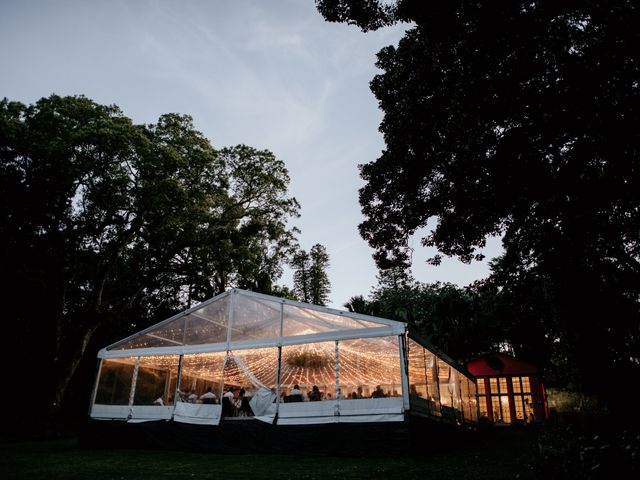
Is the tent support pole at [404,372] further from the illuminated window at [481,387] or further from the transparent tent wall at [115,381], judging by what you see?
the illuminated window at [481,387]

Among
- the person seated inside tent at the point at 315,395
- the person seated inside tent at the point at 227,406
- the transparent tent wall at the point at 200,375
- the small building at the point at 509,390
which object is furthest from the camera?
the small building at the point at 509,390

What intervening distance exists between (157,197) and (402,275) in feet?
28.1

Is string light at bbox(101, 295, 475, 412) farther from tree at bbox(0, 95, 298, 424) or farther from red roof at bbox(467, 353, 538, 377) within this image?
red roof at bbox(467, 353, 538, 377)

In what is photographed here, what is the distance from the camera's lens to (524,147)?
7.30m

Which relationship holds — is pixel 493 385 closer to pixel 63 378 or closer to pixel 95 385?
pixel 95 385

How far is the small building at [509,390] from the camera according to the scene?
68.9ft

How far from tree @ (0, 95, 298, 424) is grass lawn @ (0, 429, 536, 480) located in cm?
792

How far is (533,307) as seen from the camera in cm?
1241

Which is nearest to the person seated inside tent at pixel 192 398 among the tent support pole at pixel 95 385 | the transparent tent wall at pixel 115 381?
the transparent tent wall at pixel 115 381

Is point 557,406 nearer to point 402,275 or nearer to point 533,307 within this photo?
point 533,307

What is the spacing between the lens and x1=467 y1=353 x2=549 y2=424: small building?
827 inches

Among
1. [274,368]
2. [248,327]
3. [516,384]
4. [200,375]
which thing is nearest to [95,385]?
[200,375]

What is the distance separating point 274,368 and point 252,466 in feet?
10.6

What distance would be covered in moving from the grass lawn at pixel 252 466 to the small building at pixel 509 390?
15.3 m
